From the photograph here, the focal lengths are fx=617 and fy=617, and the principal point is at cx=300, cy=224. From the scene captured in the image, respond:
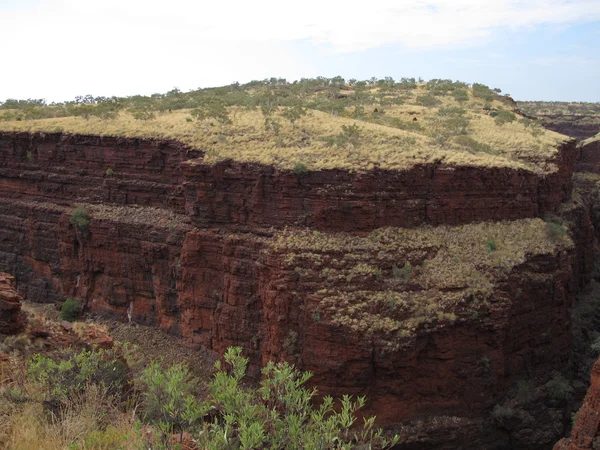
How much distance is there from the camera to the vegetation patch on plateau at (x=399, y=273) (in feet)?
63.1

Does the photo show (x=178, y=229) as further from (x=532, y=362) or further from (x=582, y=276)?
(x=582, y=276)

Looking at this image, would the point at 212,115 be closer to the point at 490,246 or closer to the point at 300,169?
the point at 300,169

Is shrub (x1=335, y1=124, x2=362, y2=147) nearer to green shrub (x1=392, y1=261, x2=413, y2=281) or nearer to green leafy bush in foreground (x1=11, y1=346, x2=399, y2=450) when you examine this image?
green shrub (x1=392, y1=261, x2=413, y2=281)

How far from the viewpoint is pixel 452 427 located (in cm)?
1961

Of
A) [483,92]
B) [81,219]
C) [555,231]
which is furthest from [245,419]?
[483,92]

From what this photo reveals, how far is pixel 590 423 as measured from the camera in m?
11.8

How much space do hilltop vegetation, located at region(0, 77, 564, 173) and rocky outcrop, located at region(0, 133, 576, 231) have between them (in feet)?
1.75

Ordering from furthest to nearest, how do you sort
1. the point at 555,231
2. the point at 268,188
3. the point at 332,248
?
the point at 555,231 < the point at 268,188 < the point at 332,248

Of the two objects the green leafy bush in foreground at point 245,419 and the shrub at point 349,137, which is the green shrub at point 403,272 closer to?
the shrub at point 349,137

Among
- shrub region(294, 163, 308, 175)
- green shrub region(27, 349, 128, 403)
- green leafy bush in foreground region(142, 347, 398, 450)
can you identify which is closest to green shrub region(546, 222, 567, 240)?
shrub region(294, 163, 308, 175)

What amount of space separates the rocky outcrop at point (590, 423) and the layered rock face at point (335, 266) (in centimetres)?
721

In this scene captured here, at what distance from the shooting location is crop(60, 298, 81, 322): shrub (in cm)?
2712

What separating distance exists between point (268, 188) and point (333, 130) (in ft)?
20.3

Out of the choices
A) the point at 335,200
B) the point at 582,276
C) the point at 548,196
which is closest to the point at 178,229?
the point at 335,200
